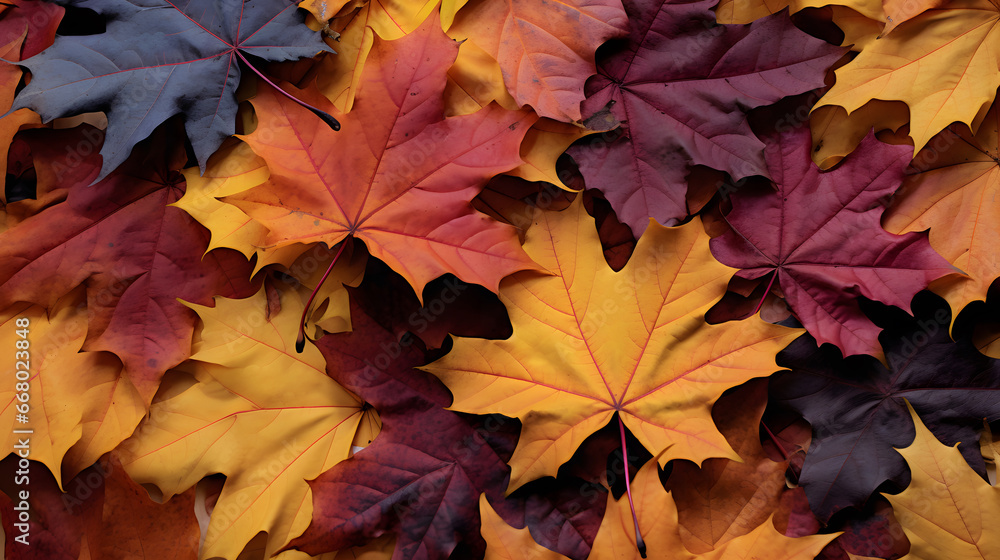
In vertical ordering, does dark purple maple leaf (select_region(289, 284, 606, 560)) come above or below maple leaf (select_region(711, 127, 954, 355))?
below

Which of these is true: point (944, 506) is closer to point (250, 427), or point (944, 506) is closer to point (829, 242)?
point (829, 242)

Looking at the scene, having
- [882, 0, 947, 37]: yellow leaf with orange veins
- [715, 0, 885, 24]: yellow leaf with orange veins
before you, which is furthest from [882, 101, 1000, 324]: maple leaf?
[715, 0, 885, 24]: yellow leaf with orange veins

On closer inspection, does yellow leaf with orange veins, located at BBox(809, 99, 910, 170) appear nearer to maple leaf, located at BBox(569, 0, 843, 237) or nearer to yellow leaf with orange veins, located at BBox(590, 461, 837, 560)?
maple leaf, located at BBox(569, 0, 843, 237)

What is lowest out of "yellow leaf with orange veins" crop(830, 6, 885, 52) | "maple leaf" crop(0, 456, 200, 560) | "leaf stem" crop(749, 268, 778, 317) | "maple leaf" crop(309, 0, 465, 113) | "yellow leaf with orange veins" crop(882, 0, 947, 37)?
"maple leaf" crop(0, 456, 200, 560)

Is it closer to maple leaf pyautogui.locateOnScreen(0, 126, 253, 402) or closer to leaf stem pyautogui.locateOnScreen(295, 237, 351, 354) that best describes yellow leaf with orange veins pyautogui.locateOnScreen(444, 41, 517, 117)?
leaf stem pyautogui.locateOnScreen(295, 237, 351, 354)

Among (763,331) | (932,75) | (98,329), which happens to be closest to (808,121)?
(932,75)

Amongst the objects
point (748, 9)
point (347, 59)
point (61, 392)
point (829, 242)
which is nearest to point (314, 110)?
point (347, 59)

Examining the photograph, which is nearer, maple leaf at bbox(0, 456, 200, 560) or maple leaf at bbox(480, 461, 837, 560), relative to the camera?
maple leaf at bbox(480, 461, 837, 560)
